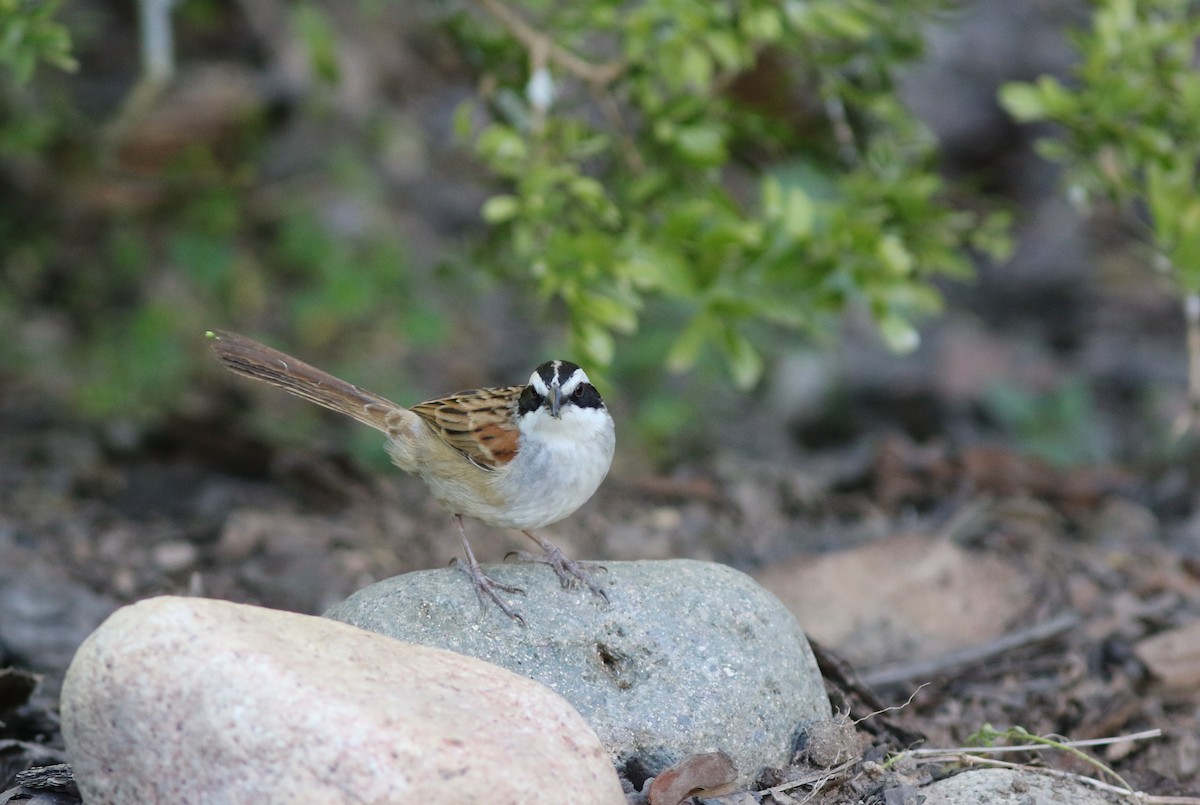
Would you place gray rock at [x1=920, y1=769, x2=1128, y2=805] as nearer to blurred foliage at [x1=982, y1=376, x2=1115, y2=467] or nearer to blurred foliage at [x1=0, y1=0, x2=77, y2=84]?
blurred foliage at [x1=0, y1=0, x2=77, y2=84]

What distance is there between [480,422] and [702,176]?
1.95m

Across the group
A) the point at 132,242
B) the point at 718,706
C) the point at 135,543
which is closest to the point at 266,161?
the point at 132,242

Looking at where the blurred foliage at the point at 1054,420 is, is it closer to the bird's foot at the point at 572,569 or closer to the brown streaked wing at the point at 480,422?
the brown streaked wing at the point at 480,422

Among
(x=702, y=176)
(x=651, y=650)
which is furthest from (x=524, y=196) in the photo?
(x=651, y=650)

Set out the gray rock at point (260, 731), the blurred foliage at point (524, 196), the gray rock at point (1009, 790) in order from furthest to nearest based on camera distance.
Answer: the blurred foliage at point (524, 196)
the gray rock at point (1009, 790)
the gray rock at point (260, 731)

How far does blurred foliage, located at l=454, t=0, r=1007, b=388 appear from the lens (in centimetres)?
516

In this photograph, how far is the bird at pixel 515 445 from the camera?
4281 mm

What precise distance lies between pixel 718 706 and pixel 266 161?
658 centimetres

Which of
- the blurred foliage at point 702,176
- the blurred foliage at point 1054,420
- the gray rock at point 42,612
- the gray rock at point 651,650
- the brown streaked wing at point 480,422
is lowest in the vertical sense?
the blurred foliage at point 1054,420

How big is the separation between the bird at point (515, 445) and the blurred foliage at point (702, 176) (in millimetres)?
609

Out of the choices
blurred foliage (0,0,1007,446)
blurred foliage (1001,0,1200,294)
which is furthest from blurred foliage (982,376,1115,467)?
blurred foliage (1001,0,1200,294)

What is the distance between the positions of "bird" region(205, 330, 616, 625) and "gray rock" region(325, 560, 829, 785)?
21cm

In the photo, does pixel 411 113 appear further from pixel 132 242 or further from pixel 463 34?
pixel 463 34

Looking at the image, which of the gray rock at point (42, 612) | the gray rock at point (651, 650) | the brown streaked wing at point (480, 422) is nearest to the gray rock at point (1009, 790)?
the gray rock at point (651, 650)
